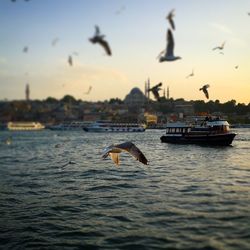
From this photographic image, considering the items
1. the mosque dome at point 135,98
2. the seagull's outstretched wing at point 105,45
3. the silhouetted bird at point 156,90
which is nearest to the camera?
the seagull's outstretched wing at point 105,45

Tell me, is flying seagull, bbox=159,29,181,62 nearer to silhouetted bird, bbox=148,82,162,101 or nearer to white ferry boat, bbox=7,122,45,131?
silhouetted bird, bbox=148,82,162,101

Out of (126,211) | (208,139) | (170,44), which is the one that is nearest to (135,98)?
(208,139)

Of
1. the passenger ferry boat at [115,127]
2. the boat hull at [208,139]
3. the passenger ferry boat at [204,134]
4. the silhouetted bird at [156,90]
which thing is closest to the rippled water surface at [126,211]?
the silhouetted bird at [156,90]

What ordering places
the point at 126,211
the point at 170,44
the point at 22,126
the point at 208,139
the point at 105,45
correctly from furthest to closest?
the point at 22,126, the point at 208,139, the point at 126,211, the point at 170,44, the point at 105,45

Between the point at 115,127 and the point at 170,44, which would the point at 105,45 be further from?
the point at 115,127

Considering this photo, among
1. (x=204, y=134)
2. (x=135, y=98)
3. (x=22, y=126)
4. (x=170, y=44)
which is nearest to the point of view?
(x=170, y=44)

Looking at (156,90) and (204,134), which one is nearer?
(156,90)

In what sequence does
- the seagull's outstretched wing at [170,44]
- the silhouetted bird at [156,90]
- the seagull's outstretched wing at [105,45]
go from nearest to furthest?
the seagull's outstretched wing at [105,45]
the seagull's outstretched wing at [170,44]
the silhouetted bird at [156,90]

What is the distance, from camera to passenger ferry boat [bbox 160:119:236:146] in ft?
143

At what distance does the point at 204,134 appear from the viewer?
4438 cm

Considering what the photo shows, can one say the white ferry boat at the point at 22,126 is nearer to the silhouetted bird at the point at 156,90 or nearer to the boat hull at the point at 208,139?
the boat hull at the point at 208,139

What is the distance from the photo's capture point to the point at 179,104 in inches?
6029

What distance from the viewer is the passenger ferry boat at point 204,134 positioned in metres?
43.4

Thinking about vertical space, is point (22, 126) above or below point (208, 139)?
below
